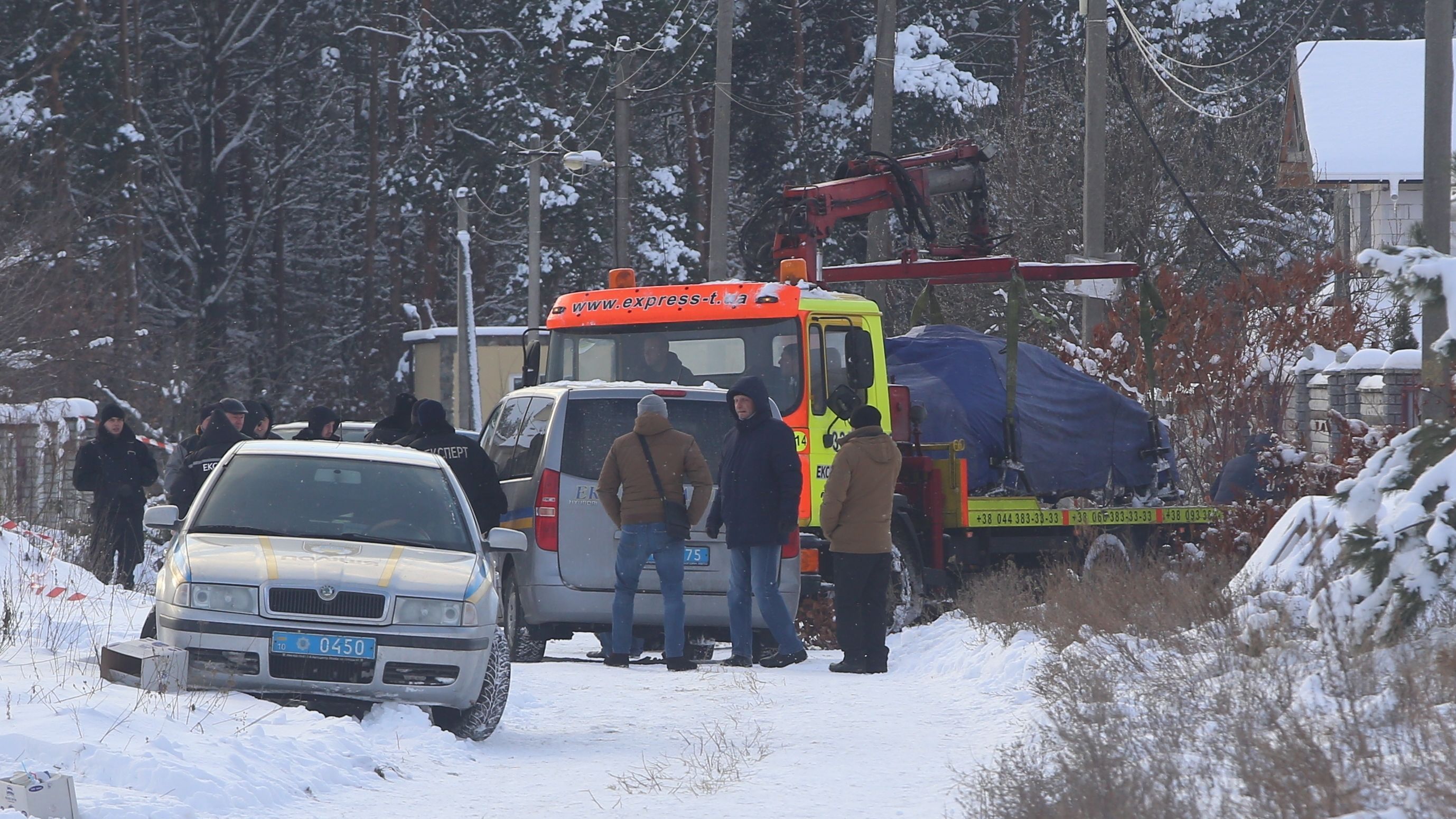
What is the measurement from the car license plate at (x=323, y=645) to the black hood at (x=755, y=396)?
395 cm

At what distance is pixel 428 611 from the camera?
874 centimetres

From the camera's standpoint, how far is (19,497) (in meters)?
17.2

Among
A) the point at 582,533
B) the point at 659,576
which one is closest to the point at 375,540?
the point at 582,533

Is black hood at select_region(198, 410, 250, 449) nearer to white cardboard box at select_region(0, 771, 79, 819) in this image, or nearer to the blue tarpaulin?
the blue tarpaulin

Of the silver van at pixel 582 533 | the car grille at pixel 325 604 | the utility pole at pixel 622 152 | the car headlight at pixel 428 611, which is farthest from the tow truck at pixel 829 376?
the utility pole at pixel 622 152

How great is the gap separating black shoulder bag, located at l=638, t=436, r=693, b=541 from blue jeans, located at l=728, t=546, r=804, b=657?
40cm

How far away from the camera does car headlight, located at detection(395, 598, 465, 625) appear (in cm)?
869

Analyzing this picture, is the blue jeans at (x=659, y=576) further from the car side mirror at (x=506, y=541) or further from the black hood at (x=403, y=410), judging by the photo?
the black hood at (x=403, y=410)

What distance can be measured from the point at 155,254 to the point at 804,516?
34963 millimetres

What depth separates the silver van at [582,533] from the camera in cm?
1216

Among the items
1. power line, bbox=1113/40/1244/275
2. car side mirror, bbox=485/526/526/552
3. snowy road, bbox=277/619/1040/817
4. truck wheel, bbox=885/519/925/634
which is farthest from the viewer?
power line, bbox=1113/40/1244/275

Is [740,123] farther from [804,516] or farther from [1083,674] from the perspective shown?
[1083,674]

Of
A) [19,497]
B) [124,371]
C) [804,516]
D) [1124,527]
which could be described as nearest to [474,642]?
[804,516]

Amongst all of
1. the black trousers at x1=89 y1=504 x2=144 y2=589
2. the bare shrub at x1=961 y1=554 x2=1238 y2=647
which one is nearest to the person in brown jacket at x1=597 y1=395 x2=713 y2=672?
the bare shrub at x1=961 y1=554 x2=1238 y2=647
